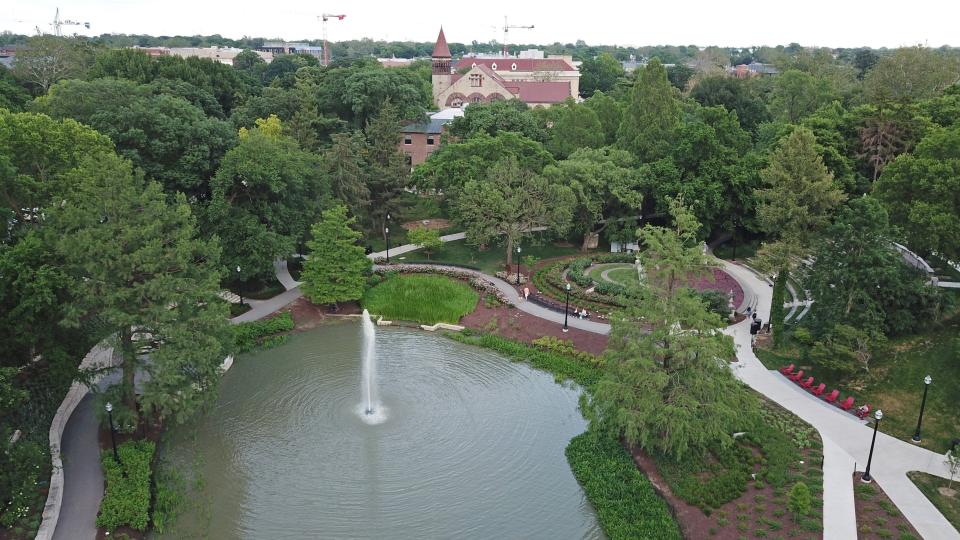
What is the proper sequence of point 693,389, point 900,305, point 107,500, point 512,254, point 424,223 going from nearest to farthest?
point 107,500, point 693,389, point 900,305, point 512,254, point 424,223

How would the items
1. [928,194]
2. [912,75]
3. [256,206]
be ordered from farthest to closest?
[912,75], [256,206], [928,194]

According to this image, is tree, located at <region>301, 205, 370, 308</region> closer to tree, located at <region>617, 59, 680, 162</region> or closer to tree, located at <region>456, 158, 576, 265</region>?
tree, located at <region>456, 158, 576, 265</region>

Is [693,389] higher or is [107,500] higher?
[693,389]

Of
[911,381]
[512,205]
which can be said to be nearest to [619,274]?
[512,205]

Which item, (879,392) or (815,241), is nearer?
(879,392)

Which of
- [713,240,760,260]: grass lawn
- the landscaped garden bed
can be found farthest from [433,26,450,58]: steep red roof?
the landscaped garden bed

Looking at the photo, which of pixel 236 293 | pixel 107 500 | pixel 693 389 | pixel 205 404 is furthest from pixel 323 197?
pixel 693 389

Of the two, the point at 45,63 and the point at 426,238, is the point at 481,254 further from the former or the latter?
the point at 45,63

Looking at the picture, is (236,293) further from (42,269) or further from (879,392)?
(879,392)
